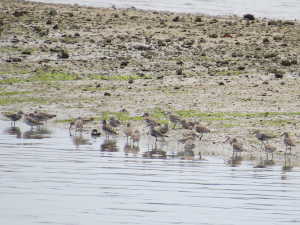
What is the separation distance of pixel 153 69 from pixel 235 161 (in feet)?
35.4

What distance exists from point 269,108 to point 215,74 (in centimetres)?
451

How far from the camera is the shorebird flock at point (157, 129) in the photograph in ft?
47.9

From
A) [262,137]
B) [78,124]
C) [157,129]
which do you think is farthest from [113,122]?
[262,137]

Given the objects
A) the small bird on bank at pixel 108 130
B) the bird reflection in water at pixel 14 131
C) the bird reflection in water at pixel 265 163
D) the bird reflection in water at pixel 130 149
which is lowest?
the bird reflection in water at pixel 265 163

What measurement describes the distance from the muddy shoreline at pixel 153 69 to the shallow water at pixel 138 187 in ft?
10.8

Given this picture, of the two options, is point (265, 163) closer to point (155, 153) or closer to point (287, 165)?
point (287, 165)

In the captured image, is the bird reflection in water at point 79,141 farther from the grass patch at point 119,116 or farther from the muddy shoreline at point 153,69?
the grass patch at point 119,116

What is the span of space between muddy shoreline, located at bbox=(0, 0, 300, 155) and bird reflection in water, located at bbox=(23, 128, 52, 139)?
969 mm

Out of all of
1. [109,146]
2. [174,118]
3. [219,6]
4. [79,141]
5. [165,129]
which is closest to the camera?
[109,146]

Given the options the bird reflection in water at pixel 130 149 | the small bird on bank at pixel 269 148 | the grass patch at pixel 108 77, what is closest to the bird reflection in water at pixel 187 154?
the bird reflection in water at pixel 130 149

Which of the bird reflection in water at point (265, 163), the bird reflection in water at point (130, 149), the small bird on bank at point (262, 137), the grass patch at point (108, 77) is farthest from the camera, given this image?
the grass patch at point (108, 77)

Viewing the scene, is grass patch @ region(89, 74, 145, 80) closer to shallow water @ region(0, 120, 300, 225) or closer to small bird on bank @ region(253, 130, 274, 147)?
shallow water @ region(0, 120, 300, 225)

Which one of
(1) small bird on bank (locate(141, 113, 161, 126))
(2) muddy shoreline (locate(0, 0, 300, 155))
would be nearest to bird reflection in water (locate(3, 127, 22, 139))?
(2) muddy shoreline (locate(0, 0, 300, 155))

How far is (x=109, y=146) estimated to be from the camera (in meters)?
15.5
